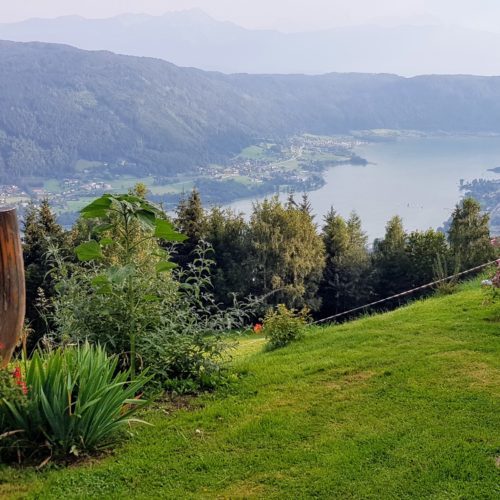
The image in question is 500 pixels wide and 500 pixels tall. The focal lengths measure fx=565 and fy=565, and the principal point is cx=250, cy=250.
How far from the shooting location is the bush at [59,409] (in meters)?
3.61

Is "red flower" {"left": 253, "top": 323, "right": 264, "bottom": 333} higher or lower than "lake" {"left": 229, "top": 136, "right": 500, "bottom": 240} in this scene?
higher

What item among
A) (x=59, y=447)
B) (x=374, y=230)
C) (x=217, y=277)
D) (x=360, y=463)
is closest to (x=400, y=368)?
(x=360, y=463)

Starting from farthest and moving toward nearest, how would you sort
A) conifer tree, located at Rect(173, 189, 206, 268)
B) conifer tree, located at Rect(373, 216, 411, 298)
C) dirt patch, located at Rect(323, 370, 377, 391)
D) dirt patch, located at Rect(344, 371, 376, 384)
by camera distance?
conifer tree, located at Rect(373, 216, 411, 298) < conifer tree, located at Rect(173, 189, 206, 268) < dirt patch, located at Rect(344, 371, 376, 384) < dirt patch, located at Rect(323, 370, 377, 391)

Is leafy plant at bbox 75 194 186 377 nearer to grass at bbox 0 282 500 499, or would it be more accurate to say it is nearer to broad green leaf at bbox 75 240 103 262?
broad green leaf at bbox 75 240 103 262

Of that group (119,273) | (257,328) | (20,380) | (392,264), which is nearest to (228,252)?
(392,264)

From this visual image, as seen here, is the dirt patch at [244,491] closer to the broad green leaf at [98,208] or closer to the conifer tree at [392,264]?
the broad green leaf at [98,208]

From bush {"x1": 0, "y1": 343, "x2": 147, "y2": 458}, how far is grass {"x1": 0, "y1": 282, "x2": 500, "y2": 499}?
0.18 metres

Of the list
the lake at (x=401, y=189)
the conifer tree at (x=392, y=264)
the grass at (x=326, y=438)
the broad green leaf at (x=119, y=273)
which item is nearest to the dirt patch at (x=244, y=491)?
the grass at (x=326, y=438)

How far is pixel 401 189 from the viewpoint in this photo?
5802 inches

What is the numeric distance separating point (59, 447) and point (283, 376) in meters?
2.29

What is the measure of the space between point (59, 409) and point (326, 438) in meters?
1.83

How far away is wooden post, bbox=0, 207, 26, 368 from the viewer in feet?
13.1

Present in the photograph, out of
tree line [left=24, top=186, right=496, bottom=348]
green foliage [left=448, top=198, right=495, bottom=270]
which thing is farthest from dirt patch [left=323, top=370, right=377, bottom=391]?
tree line [left=24, top=186, right=496, bottom=348]

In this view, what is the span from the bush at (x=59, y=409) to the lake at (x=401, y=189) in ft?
290
